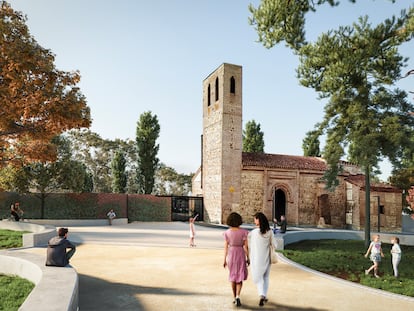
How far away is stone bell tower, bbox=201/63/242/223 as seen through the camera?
96.6 feet

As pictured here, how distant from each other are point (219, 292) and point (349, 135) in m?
11.7

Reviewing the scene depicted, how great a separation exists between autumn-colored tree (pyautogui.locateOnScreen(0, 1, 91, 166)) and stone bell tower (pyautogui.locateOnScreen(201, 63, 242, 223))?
55.2ft

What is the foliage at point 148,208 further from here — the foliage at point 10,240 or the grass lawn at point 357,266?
the grass lawn at point 357,266

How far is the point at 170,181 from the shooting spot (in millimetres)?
55906

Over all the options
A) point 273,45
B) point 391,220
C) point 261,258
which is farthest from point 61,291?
point 391,220

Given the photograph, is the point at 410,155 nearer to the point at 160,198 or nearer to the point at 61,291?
the point at 61,291

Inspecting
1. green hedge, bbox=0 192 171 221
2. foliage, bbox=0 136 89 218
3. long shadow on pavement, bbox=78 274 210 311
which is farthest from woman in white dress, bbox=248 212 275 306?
green hedge, bbox=0 192 171 221

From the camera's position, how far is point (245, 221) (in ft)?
98.5

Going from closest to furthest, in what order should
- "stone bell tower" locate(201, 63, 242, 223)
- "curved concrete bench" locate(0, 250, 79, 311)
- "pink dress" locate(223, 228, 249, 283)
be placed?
"curved concrete bench" locate(0, 250, 79, 311) < "pink dress" locate(223, 228, 249, 283) < "stone bell tower" locate(201, 63, 242, 223)

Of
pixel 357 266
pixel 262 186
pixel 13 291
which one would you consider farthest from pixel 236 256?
pixel 262 186

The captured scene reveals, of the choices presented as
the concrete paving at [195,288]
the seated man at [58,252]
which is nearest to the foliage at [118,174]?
the concrete paving at [195,288]

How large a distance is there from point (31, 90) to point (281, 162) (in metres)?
23.0

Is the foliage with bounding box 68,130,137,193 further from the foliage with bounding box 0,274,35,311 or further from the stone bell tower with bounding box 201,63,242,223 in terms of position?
the foliage with bounding box 0,274,35,311

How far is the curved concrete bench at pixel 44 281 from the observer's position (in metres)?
4.65
